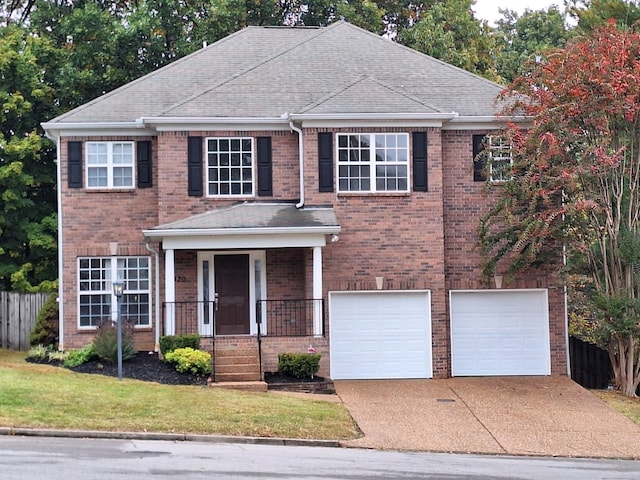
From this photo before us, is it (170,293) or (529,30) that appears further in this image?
(529,30)

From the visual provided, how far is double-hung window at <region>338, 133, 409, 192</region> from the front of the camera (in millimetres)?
20703

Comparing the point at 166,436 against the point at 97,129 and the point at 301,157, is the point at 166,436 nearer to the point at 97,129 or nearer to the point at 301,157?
the point at 301,157

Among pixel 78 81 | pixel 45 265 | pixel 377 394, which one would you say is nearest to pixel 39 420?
pixel 377 394

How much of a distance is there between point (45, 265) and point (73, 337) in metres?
7.03

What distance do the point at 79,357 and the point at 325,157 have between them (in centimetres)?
693

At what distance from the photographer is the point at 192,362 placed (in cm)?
1872

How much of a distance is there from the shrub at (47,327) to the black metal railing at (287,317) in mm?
5358

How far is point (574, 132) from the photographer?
19000 millimetres

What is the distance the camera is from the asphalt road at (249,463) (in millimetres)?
10938

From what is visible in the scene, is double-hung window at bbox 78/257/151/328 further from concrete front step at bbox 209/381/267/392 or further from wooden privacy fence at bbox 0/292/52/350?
concrete front step at bbox 209/381/267/392

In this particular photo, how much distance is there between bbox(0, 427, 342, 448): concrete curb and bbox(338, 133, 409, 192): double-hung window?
7955 mm

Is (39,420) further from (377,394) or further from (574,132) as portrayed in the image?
(574,132)

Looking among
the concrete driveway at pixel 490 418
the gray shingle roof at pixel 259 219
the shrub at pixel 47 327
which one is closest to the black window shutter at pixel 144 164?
the gray shingle roof at pixel 259 219

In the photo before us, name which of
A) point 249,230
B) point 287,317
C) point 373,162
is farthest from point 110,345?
point 373,162
